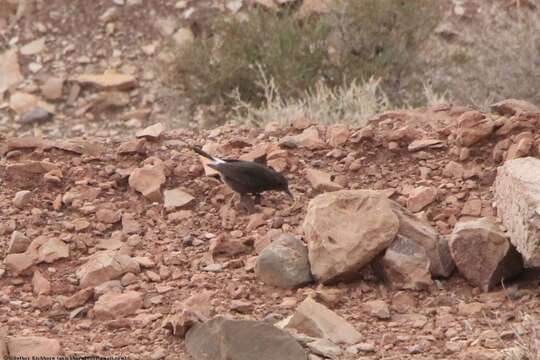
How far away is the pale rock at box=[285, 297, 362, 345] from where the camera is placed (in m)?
4.48

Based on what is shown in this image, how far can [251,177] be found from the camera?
573cm

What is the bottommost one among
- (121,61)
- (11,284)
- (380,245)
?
(121,61)

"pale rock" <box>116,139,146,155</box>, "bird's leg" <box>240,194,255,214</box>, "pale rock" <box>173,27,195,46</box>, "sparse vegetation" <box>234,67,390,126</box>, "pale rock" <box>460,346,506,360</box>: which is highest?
"pale rock" <box>460,346,506,360</box>

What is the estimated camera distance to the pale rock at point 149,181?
19.5 ft

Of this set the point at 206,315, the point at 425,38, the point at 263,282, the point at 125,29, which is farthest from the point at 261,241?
the point at 125,29

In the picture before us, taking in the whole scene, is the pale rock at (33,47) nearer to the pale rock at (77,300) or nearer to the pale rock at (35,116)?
the pale rock at (35,116)

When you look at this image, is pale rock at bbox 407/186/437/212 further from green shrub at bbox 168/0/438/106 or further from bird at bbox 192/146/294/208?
green shrub at bbox 168/0/438/106

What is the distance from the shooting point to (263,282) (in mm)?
5047

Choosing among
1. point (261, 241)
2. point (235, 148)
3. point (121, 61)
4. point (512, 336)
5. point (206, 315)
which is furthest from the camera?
point (121, 61)

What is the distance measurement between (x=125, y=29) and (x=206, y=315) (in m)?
7.75

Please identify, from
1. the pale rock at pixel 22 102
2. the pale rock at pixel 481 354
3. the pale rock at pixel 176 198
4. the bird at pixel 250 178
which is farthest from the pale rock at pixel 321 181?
the pale rock at pixel 22 102

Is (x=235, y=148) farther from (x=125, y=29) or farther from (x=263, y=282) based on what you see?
(x=125, y=29)

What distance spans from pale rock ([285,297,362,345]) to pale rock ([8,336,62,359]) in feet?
2.86

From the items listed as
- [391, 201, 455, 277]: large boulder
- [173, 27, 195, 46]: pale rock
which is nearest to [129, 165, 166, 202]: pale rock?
[391, 201, 455, 277]: large boulder
